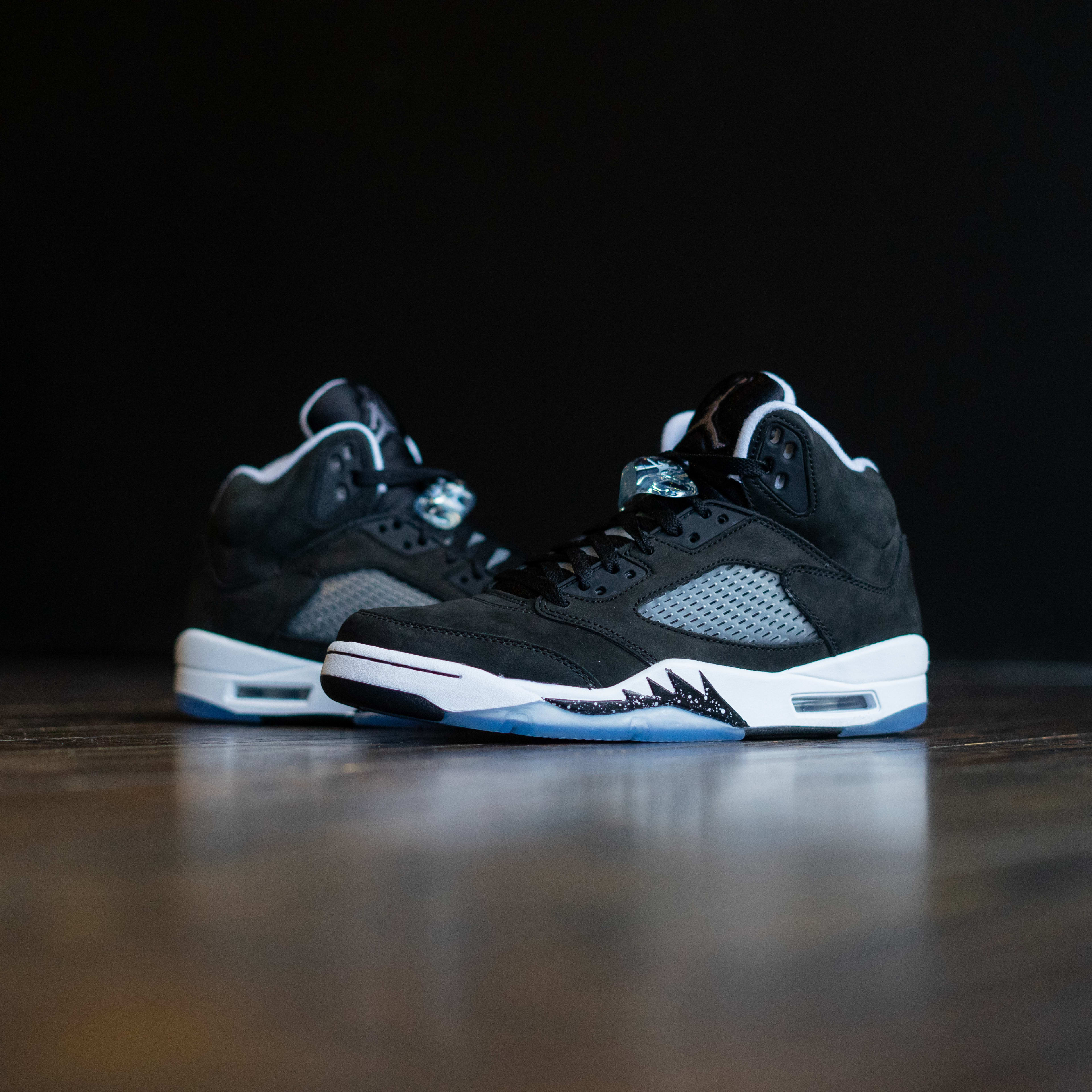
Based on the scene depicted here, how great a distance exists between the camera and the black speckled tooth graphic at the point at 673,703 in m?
0.79

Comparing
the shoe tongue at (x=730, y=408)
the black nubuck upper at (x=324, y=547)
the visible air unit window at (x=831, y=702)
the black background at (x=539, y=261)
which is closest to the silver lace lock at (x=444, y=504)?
the black nubuck upper at (x=324, y=547)

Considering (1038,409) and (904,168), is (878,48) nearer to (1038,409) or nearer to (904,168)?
(904,168)

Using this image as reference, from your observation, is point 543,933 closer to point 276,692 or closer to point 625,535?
point 625,535

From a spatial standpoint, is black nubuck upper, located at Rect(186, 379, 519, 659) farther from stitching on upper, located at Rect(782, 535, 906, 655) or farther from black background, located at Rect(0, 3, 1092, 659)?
black background, located at Rect(0, 3, 1092, 659)

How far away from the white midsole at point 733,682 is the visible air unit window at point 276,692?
264 mm

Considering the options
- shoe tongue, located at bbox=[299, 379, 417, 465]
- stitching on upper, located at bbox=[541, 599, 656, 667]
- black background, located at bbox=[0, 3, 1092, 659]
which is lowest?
stitching on upper, located at bbox=[541, 599, 656, 667]

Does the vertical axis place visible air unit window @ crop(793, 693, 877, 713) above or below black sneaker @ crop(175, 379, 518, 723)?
below

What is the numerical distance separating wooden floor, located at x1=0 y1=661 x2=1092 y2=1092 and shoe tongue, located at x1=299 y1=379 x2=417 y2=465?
0.60 metres

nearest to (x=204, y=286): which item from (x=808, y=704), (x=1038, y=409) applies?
(x=1038, y=409)

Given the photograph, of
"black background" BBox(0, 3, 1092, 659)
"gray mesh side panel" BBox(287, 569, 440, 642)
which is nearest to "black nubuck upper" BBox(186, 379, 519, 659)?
"gray mesh side panel" BBox(287, 569, 440, 642)

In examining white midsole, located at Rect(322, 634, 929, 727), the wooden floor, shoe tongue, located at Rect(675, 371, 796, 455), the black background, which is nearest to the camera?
the wooden floor

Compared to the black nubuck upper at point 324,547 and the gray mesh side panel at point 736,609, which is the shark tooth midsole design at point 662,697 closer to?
the gray mesh side panel at point 736,609

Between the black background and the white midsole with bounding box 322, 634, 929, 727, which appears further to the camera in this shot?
the black background

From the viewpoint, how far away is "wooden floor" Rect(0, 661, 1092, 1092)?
0.21 m
